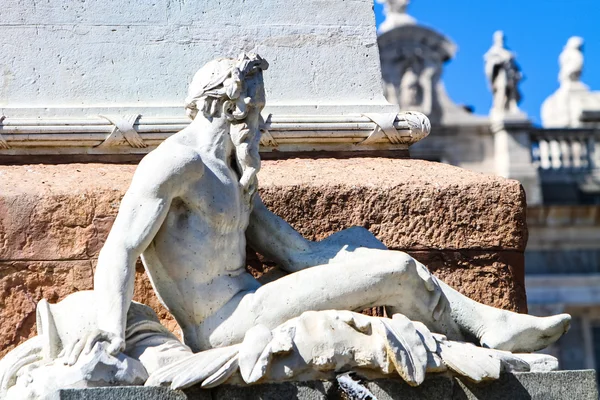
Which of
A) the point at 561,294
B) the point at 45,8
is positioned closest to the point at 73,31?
the point at 45,8

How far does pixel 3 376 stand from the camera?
19.3ft

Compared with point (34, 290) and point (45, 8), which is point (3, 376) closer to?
point (34, 290)

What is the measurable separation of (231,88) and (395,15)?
23.6m

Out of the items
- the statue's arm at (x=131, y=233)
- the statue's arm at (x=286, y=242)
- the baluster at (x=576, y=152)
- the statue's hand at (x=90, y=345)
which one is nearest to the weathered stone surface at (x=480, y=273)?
the statue's arm at (x=286, y=242)

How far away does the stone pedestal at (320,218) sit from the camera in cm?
657

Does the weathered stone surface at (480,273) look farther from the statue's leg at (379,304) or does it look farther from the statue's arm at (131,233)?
the statue's arm at (131,233)

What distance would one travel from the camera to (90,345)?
553 cm

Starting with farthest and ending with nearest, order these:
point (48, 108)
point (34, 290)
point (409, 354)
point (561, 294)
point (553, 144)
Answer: point (553, 144), point (561, 294), point (48, 108), point (34, 290), point (409, 354)

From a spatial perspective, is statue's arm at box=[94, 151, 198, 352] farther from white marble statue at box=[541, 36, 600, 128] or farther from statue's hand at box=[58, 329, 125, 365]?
white marble statue at box=[541, 36, 600, 128]

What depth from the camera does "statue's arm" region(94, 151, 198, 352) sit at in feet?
18.7

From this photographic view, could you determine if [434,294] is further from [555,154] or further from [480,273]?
[555,154]

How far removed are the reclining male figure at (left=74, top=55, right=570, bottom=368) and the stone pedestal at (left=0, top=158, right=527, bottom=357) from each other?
554 mm

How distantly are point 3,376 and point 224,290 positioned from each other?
85 cm

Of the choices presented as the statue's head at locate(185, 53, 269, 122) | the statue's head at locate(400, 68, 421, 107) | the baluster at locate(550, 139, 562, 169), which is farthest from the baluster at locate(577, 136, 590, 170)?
the statue's head at locate(185, 53, 269, 122)
